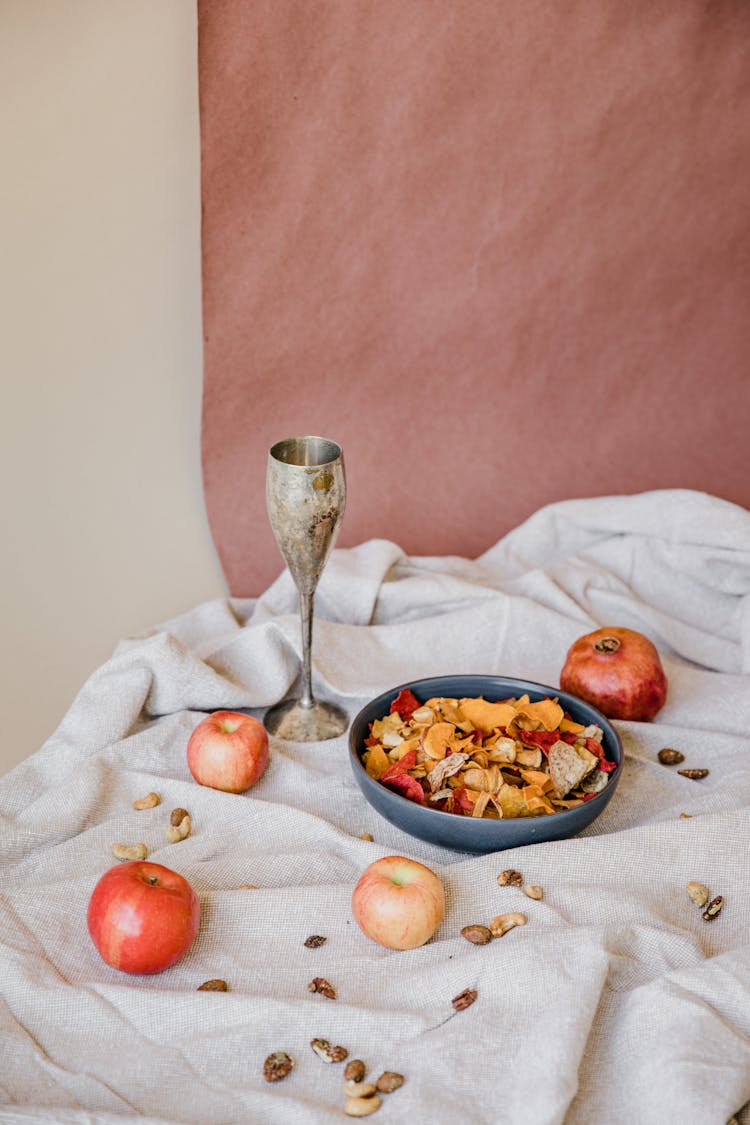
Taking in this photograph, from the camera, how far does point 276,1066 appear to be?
2.79ft

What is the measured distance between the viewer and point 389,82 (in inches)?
59.5

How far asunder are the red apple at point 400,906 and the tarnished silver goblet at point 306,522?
34 cm

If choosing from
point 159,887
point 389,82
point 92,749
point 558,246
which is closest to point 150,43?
point 389,82

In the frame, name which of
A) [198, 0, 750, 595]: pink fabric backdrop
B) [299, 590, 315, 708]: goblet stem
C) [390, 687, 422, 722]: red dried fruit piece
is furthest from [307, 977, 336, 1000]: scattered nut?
[198, 0, 750, 595]: pink fabric backdrop

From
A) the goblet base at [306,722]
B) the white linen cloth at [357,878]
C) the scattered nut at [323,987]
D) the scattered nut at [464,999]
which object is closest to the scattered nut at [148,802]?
the white linen cloth at [357,878]

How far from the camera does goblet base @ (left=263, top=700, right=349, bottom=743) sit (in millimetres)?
1320

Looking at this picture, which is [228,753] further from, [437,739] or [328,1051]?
[328,1051]

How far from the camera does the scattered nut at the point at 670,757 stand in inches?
49.8

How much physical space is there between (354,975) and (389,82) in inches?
44.7

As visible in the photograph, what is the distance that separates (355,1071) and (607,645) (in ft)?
2.05

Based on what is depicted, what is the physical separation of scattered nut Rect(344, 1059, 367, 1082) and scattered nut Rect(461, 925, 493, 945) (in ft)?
0.53

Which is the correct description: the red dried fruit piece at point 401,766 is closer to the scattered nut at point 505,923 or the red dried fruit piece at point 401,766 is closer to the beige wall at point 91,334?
the scattered nut at point 505,923

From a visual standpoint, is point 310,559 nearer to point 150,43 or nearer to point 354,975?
A: point 354,975

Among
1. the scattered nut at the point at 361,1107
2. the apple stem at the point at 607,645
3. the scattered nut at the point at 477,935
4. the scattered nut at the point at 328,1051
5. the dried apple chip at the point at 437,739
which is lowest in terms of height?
the scattered nut at the point at 361,1107
